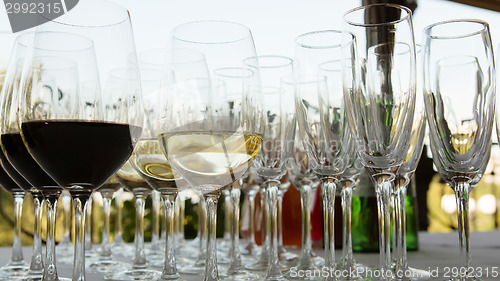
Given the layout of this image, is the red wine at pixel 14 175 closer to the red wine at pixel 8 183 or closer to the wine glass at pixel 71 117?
the red wine at pixel 8 183

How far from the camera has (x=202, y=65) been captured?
68 cm

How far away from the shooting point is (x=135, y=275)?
857 mm

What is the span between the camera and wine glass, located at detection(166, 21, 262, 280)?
65 centimetres

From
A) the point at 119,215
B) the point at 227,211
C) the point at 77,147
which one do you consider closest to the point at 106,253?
the point at 119,215

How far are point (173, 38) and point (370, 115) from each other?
0.30m

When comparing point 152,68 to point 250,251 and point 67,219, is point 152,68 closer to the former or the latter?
point 250,251

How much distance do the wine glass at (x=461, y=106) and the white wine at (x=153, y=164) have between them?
0.42 meters

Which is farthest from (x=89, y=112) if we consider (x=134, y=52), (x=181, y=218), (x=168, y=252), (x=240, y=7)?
(x=240, y=7)

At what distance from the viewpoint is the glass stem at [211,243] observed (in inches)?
25.5

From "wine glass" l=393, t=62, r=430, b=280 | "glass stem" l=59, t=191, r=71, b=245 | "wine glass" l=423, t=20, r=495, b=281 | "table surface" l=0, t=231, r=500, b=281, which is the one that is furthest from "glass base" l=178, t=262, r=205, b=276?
"glass stem" l=59, t=191, r=71, b=245

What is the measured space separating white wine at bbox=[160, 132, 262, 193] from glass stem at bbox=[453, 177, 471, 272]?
11.4 inches

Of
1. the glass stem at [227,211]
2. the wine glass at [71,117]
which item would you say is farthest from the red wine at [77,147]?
the glass stem at [227,211]

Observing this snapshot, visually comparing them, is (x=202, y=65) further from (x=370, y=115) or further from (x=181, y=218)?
(x=181, y=218)

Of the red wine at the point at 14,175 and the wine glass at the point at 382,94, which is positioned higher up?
the wine glass at the point at 382,94
